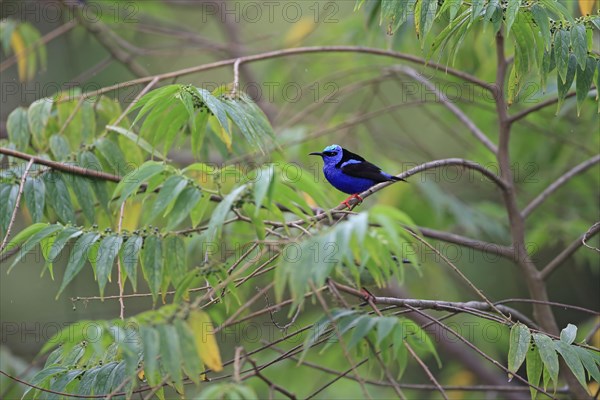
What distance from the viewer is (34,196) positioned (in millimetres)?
3854

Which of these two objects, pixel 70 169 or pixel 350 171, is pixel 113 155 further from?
pixel 350 171

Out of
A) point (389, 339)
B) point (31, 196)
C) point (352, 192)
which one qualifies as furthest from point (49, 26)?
point (389, 339)

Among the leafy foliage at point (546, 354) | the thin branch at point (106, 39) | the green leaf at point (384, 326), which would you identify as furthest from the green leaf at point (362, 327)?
the thin branch at point (106, 39)

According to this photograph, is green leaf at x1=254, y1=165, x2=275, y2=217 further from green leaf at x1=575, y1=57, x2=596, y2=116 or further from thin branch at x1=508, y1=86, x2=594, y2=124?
thin branch at x1=508, y1=86, x2=594, y2=124

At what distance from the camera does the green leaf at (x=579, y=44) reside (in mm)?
3234

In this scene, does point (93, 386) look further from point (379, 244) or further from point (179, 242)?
point (379, 244)

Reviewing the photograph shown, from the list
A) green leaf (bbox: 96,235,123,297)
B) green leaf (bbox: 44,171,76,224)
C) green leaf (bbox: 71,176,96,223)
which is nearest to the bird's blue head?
green leaf (bbox: 71,176,96,223)

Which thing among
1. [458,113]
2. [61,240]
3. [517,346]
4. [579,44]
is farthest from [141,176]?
[458,113]

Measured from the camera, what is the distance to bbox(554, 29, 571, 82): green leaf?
3.29 metres

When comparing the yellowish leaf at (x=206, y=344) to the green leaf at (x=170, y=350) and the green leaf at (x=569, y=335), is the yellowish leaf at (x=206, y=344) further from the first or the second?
the green leaf at (x=569, y=335)

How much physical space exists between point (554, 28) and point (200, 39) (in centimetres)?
486

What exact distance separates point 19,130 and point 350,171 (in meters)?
2.28

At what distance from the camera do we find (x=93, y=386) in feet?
10.0

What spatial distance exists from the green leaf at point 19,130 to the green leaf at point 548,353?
314 cm
